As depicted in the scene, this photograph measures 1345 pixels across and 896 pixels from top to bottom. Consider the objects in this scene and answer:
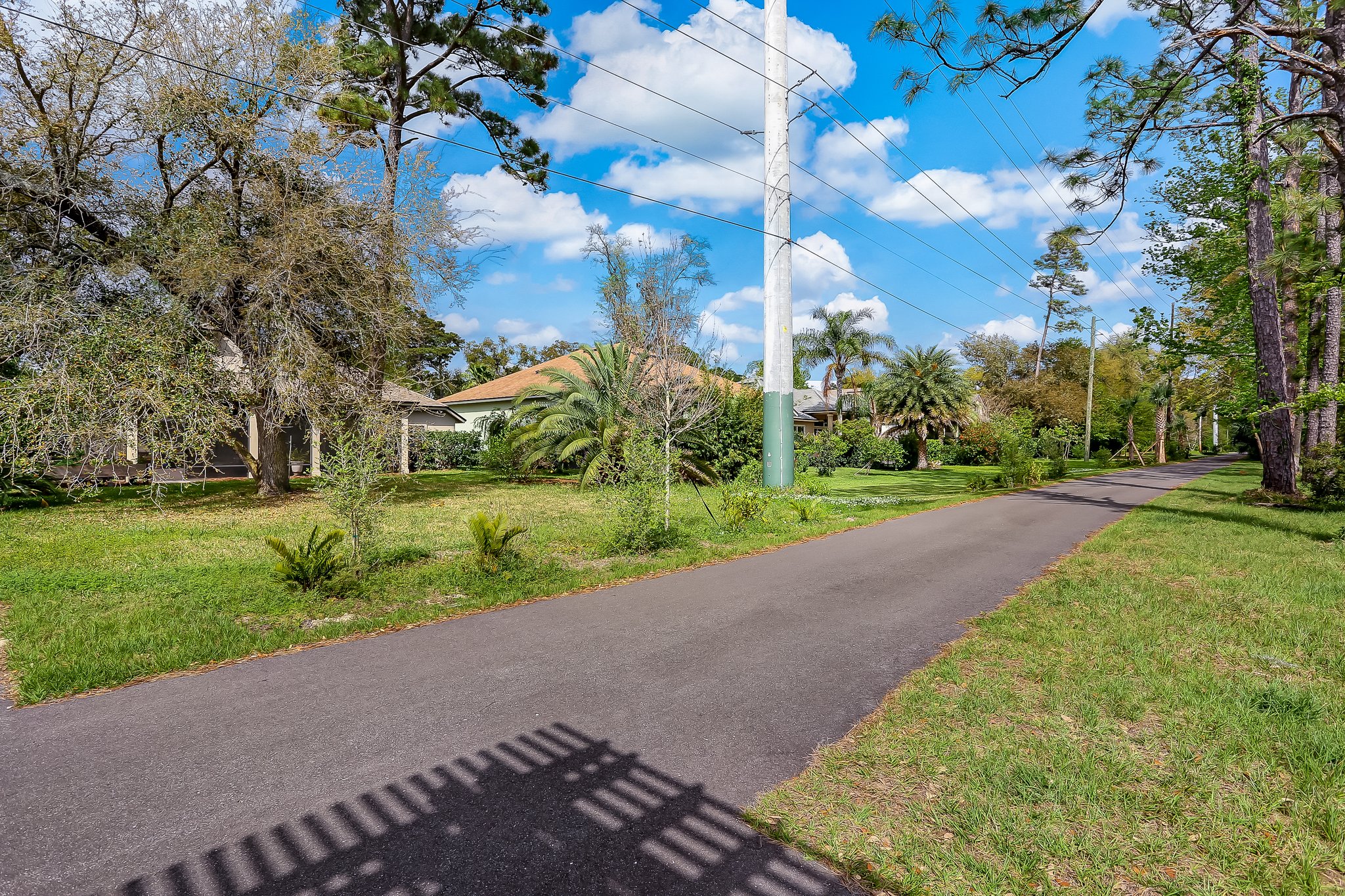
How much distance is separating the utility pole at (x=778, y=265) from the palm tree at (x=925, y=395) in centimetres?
2056

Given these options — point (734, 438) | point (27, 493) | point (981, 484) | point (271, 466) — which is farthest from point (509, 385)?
point (981, 484)

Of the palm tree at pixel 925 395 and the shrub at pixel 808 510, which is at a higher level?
the palm tree at pixel 925 395

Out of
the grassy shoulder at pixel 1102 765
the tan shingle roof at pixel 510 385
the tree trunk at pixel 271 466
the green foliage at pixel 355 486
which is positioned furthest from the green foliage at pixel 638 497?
the tan shingle roof at pixel 510 385

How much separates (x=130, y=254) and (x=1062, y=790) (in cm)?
1655

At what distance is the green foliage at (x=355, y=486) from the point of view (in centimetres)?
664

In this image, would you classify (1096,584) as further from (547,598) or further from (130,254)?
(130,254)

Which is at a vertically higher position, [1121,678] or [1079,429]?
[1079,429]

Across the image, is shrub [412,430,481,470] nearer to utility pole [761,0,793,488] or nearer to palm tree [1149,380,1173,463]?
utility pole [761,0,793,488]

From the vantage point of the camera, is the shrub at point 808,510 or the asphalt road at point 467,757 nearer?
the asphalt road at point 467,757

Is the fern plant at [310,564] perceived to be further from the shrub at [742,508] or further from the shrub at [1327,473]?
the shrub at [1327,473]

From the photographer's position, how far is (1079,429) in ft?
138

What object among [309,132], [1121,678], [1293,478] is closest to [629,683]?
[1121,678]

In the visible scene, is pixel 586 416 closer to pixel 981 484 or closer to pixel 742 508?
pixel 742 508

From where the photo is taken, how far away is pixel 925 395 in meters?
33.2
